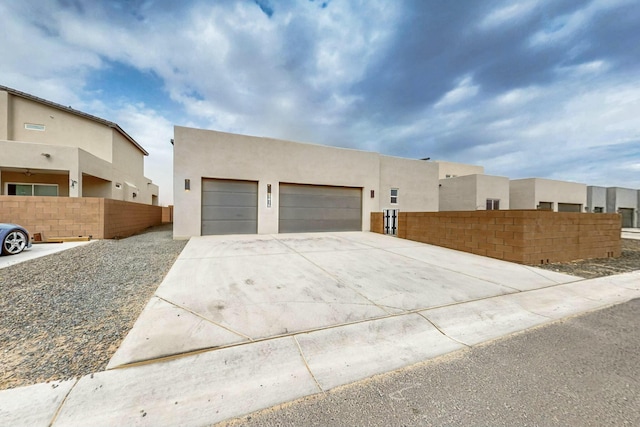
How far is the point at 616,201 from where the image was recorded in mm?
25359

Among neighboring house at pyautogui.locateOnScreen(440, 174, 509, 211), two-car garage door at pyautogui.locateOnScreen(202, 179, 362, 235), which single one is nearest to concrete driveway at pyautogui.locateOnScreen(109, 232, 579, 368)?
two-car garage door at pyautogui.locateOnScreen(202, 179, 362, 235)

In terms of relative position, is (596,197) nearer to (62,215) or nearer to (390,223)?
(390,223)

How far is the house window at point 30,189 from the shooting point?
13.0m

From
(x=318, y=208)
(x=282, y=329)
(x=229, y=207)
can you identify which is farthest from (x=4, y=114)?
(x=282, y=329)

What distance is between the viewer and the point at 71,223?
8.77 meters

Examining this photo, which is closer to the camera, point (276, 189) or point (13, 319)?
point (13, 319)

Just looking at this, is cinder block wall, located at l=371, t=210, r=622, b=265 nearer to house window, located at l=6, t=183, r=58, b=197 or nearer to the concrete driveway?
the concrete driveway

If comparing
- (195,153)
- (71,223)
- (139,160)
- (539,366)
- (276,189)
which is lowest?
(539,366)

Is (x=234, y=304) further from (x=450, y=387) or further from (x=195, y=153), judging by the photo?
(x=195, y=153)

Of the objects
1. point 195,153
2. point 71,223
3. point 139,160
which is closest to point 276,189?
point 195,153

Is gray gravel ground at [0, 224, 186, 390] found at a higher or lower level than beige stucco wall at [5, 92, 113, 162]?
lower

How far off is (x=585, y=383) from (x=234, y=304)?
12.4 ft

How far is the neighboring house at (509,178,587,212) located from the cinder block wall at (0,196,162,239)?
2835 cm

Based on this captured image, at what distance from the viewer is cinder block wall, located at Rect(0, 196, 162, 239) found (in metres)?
8.27
